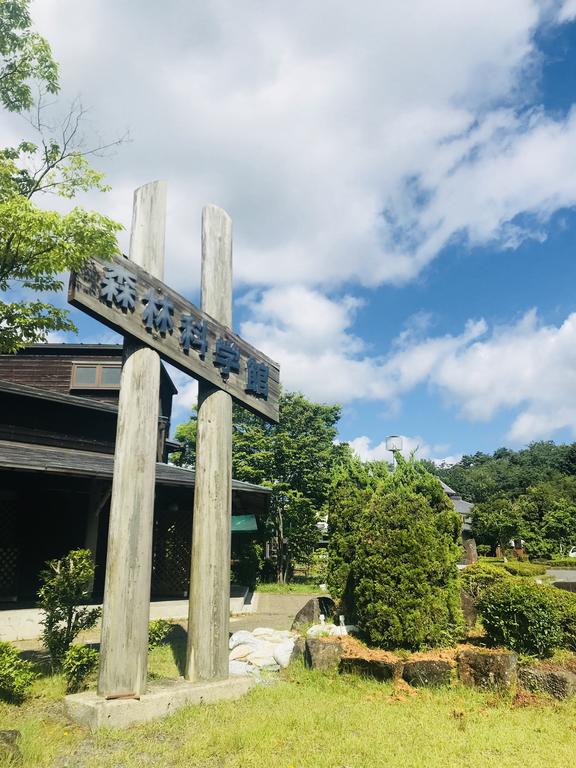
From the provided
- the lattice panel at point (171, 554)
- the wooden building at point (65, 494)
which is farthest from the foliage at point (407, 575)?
the lattice panel at point (171, 554)

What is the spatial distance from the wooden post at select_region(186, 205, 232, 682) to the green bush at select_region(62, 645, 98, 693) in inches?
41.5

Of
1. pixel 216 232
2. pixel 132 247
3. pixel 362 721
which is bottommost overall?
pixel 362 721

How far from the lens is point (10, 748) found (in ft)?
13.6

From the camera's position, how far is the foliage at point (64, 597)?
6.34 meters

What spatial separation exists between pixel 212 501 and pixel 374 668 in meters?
2.84

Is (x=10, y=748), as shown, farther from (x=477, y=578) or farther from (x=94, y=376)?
(x=94, y=376)

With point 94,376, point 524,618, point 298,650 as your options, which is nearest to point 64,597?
point 298,650

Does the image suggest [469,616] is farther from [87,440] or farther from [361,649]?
[87,440]

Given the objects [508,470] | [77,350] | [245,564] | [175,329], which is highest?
[508,470]

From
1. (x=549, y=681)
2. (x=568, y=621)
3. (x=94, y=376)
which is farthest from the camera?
(x=94, y=376)

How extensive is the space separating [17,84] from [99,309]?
5.55m

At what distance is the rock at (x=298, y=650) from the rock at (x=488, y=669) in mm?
2054

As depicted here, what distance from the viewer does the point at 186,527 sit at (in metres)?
15.3

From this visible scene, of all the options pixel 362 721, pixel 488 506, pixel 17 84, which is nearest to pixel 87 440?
pixel 17 84
